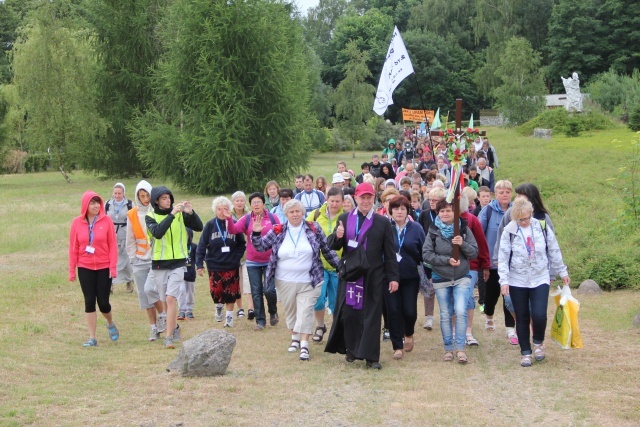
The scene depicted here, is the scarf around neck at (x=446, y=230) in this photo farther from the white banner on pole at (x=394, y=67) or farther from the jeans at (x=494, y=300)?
the white banner on pole at (x=394, y=67)

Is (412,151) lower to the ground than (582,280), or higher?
higher

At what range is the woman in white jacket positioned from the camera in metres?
→ 8.59

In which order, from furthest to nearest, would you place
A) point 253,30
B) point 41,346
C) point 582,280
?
point 253,30
point 582,280
point 41,346

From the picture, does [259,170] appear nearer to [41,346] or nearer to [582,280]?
[582,280]

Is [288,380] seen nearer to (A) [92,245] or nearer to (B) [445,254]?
(B) [445,254]

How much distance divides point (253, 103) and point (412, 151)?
35.9ft

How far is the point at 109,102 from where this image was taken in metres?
45.7

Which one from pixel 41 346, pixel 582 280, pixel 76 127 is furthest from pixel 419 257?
pixel 76 127

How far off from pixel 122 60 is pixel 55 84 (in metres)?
4.34

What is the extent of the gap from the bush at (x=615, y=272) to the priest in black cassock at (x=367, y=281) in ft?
21.0

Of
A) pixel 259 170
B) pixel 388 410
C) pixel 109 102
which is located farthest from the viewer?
pixel 109 102

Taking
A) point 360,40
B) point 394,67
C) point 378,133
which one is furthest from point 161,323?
point 360,40

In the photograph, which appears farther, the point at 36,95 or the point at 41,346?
the point at 36,95

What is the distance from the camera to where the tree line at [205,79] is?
3331 cm
